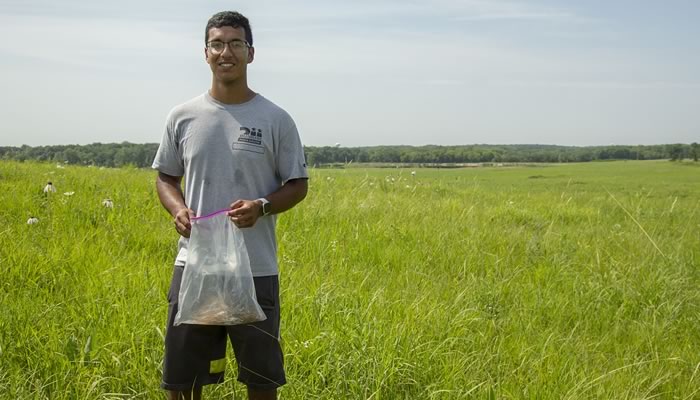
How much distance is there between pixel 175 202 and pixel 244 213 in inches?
14.2

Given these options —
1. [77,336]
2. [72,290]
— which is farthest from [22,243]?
[77,336]

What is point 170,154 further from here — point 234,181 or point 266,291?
point 266,291

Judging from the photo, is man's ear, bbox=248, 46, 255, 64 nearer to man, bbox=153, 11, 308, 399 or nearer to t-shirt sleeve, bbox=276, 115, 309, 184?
man, bbox=153, 11, 308, 399

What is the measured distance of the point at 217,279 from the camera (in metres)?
2.25

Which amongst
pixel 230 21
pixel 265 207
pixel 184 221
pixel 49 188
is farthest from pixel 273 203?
pixel 49 188

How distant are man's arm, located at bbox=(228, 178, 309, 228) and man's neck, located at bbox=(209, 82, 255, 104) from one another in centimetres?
37

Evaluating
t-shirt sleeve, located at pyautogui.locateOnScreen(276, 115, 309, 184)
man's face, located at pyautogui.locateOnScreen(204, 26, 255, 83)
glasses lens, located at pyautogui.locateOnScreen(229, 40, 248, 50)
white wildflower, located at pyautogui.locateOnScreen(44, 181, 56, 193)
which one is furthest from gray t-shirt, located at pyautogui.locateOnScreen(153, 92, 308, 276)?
white wildflower, located at pyautogui.locateOnScreen(44, 181, 56, 193)

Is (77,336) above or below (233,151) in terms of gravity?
below

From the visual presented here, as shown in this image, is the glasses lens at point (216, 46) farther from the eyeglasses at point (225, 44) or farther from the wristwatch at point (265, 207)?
the wristwatch at point (265, 207)

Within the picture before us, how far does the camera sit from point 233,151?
2285mm

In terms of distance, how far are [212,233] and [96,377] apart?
103 cm

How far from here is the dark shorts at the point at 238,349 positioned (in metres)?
2.34

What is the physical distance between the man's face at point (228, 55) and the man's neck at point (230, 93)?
0.03 meters

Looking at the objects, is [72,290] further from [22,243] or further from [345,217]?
[345,217]
